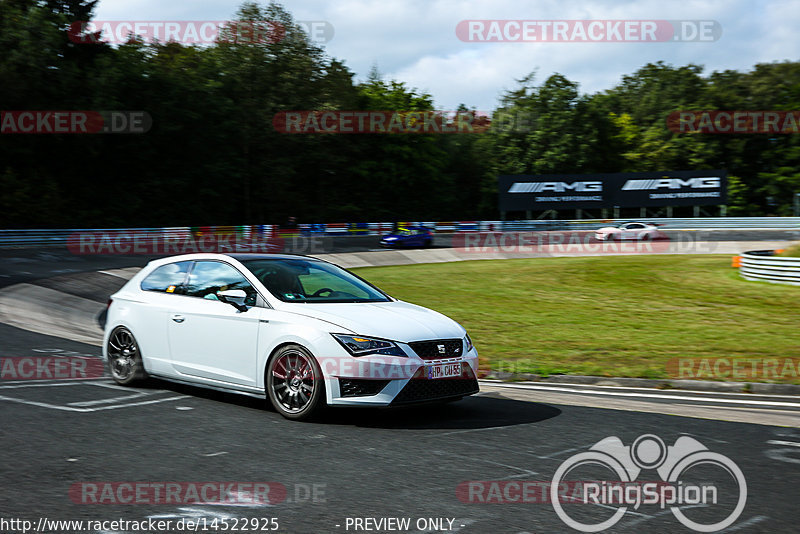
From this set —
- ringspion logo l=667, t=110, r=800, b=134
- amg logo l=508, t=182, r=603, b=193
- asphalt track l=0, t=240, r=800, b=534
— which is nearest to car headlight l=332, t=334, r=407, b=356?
asphalt track l=0, t=240, r=800, b=534

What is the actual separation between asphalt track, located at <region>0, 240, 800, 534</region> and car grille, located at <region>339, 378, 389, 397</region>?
12.3 inches

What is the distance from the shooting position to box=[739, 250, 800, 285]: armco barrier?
850 inches

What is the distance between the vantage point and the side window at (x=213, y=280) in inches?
307

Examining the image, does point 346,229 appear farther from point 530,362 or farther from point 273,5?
point 530,362

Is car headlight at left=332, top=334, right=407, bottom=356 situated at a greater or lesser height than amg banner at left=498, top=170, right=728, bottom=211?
lesser

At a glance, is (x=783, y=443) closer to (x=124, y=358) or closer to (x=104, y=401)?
(x=104, y=401)

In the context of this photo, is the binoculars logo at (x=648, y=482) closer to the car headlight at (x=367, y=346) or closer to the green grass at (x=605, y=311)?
the car headlight at (x=367, y=346)

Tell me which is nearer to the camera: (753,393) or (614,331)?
(753,393)

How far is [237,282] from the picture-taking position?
25.6 feet

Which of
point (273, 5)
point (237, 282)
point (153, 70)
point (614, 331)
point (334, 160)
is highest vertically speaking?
point (273, 5)

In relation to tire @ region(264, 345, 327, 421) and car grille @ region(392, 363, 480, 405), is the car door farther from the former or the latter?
car grille @ region(392, 363, 480, 405)

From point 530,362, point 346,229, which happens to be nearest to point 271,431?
point 530,362

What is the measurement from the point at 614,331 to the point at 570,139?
189 ft

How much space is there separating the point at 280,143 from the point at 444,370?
54.3 meters
